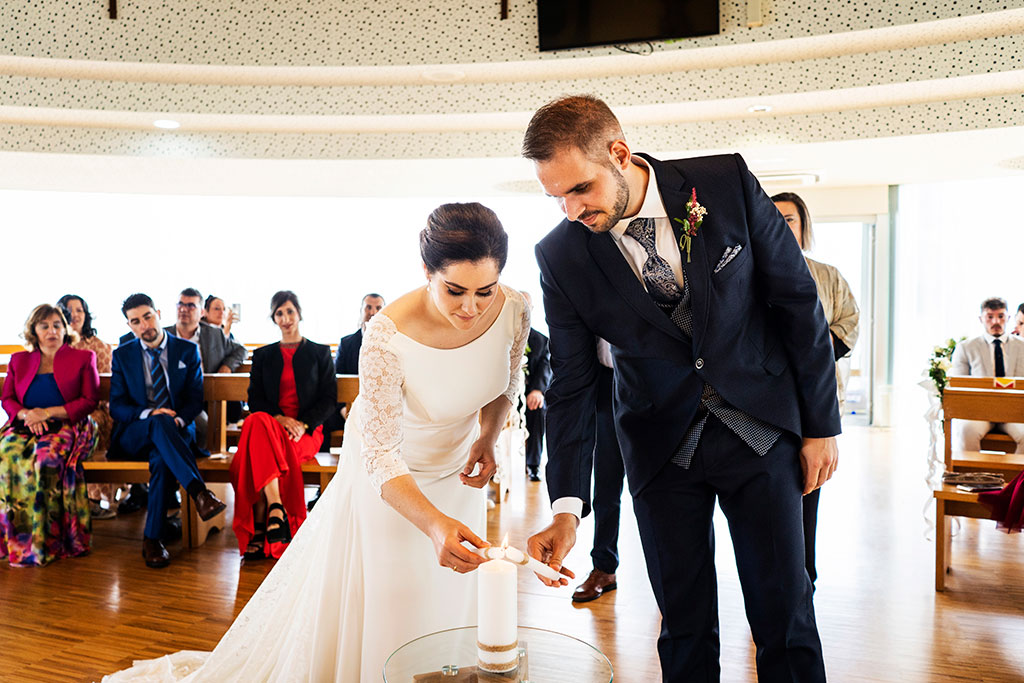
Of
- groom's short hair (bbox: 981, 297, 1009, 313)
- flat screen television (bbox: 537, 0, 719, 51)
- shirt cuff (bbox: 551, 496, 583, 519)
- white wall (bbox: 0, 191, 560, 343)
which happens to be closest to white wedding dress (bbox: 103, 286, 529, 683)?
shirt cuff (bbox: 551, 496, 583, 519)

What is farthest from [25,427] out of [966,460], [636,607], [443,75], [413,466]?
Answer: [966,460]

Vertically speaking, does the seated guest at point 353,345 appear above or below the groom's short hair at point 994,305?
below

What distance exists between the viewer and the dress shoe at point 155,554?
4445 mm

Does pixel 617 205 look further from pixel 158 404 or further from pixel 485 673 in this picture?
pixel 158 404

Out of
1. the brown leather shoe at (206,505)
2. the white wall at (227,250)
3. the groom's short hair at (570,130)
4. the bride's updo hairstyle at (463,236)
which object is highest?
the white wall at (227,250)

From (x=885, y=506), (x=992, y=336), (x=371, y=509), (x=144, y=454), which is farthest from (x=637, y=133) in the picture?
(x=371, y=509)

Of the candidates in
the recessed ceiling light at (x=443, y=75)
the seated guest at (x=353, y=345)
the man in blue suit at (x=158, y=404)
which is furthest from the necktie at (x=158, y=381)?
the recessed ceiling light at (x=443, y=75)

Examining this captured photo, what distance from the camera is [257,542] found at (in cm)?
465

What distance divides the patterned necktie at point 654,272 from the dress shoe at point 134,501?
493 cm

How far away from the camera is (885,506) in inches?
228

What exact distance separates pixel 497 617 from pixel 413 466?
89 centimetres

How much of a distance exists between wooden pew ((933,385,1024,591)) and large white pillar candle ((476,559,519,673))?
3164 mm

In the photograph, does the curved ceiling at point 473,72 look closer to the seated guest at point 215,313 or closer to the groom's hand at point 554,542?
the seated guest at point 215,313

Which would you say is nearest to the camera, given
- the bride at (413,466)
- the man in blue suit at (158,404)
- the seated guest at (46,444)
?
the bride at (413,466)
